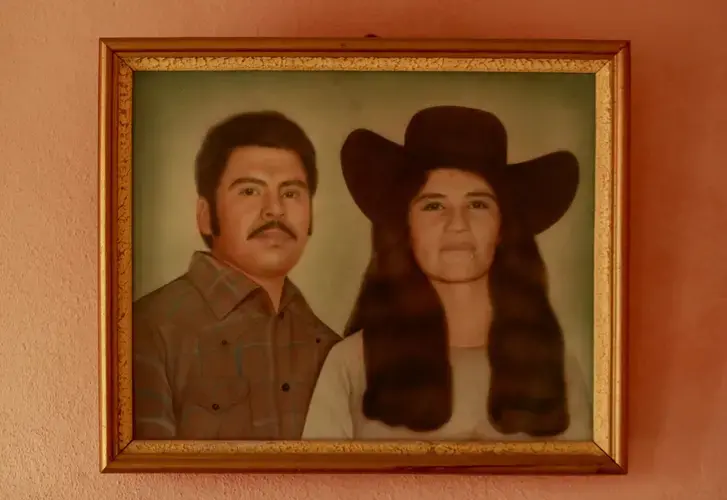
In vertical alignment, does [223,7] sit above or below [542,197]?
above

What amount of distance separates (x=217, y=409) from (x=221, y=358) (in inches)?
2.6

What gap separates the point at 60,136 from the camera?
2.94ft

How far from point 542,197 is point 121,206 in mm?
544

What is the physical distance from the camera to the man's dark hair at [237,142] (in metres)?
0.86

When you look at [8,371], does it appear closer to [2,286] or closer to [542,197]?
[2,286]

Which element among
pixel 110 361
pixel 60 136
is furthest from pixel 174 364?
pixel 60 136

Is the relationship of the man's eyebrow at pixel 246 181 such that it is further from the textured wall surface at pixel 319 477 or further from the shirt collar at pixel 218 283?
the textured wall surface at pixel 319 477

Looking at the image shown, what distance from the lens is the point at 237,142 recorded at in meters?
0.86

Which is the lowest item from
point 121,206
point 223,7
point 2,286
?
point 2,286

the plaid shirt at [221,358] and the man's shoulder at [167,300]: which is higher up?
the man's shoulder at [167,300]

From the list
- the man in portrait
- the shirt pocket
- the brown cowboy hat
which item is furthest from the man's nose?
the shirt pocket

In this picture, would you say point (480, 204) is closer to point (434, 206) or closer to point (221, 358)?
point (434, 206)

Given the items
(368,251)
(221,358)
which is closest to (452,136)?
(368,251)

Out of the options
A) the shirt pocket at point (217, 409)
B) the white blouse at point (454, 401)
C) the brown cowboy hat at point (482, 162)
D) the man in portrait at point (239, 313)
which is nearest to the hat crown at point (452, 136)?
the brown cowboy hat at point (482, 162)
